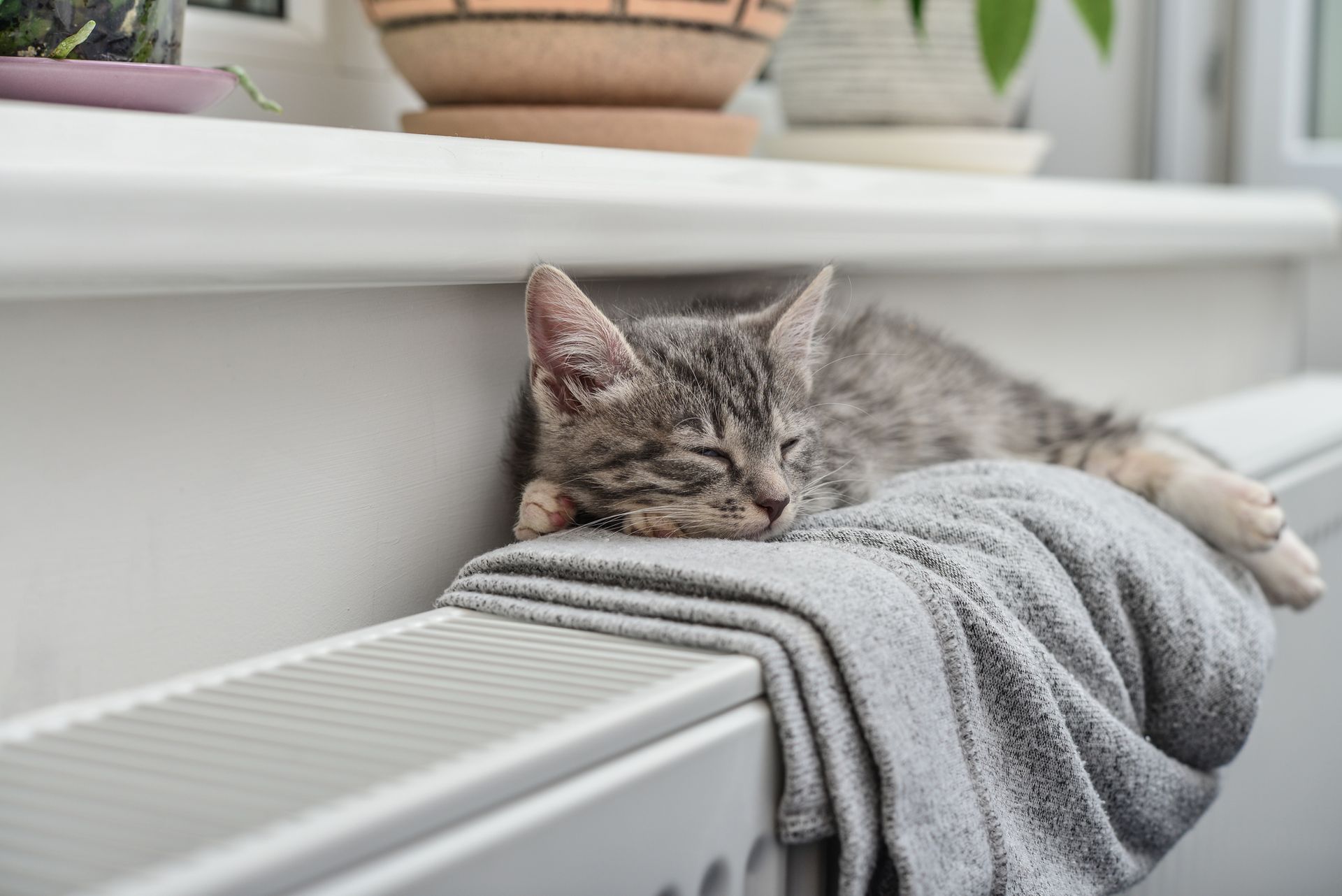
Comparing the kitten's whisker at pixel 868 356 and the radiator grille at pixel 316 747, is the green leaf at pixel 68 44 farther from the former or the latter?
the kitten's whisker at pixel 868 356

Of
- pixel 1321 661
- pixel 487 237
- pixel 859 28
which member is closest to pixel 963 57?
pixel 859 28

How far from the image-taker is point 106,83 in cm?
62

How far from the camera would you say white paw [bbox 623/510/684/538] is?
30.2 inches

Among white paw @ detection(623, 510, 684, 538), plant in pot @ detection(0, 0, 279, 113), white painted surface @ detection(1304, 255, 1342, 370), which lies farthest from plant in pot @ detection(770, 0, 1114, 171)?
white painted surface @ detection(1304, 255, 1342, 370)

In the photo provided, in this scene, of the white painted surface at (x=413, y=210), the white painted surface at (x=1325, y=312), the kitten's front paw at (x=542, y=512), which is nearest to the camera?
the white painted surface at (x=413, y=210)

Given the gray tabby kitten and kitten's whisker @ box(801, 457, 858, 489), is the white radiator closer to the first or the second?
the gray tabby kitten

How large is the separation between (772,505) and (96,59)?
17.3 inches

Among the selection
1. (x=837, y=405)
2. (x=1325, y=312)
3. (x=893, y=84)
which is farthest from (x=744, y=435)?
(x=1325, y=312)

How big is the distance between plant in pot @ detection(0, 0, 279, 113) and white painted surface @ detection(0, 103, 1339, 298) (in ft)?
0.19

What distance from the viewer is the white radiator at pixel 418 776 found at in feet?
1.26

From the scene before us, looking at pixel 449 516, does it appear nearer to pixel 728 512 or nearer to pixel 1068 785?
pixel 728 512

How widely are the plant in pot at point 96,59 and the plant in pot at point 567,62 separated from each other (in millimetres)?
244

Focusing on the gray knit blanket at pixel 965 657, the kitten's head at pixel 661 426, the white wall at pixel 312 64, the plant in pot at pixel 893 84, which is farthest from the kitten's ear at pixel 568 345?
the plant in pot at pixel 893 84

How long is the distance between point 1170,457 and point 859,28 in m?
0.56
